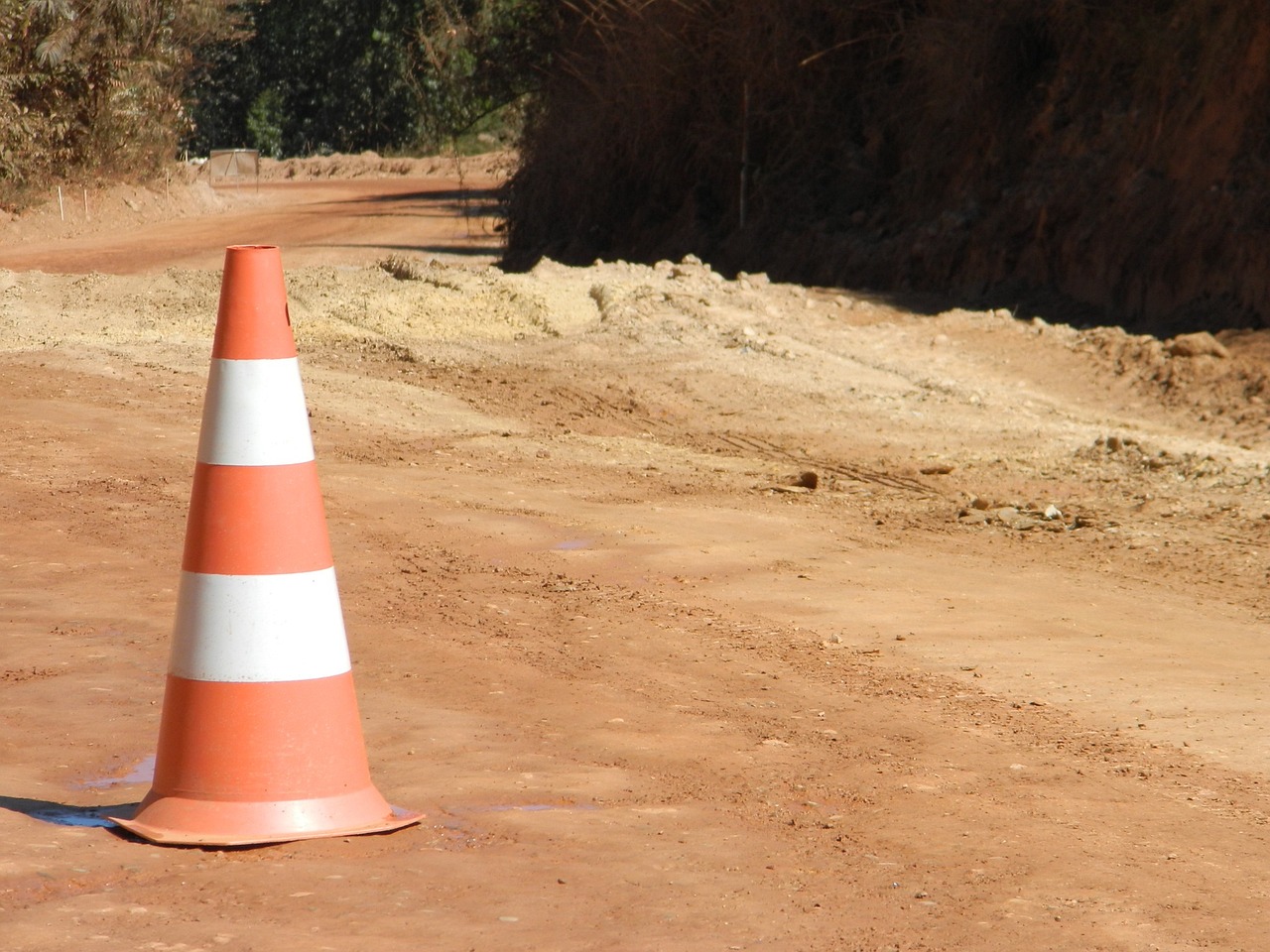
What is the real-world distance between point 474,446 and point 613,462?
0.86 meters

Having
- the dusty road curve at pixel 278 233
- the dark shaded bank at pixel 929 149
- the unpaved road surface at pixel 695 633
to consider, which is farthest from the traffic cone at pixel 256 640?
the dusty road curve at pixel 278 233

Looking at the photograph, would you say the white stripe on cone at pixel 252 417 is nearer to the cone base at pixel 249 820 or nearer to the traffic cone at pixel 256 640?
A: the traffic cone at pixel 256 640

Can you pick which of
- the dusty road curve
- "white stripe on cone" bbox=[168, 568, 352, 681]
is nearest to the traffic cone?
"white stripe on cone" bbox=[168, 568, 352, 681]

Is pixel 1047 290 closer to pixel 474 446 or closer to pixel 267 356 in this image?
pixel 474 446

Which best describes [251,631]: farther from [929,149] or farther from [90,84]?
[90,84]

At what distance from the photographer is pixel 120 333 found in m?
12.8

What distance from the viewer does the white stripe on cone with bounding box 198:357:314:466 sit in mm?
3393

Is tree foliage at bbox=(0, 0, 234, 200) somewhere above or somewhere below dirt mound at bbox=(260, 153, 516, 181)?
above

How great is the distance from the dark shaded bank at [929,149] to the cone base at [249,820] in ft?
38.3

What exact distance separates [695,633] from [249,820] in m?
2.46

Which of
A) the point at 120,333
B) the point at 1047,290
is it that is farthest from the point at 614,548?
the point at 1047,290

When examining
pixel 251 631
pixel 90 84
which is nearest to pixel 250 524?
pixel 251 631

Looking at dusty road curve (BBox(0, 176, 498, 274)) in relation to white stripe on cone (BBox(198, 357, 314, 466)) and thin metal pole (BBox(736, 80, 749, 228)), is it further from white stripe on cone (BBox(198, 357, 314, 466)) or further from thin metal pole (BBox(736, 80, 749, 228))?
white stripe on cone (BBox(198, 357, 314, 466))

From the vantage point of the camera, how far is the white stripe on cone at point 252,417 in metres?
3.39
